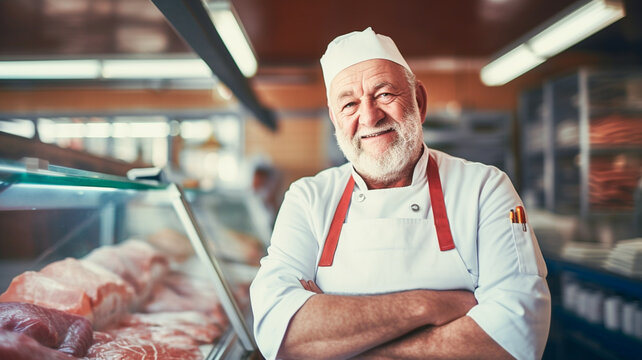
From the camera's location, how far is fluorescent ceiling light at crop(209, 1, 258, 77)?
2.64 metres

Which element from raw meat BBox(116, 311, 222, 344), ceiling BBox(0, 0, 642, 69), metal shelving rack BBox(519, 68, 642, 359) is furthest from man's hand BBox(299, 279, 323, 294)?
ceiling BBox(0, 0, 642, 69)

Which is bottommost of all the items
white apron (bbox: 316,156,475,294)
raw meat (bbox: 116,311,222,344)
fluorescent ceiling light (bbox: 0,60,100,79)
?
raw meat (bbox: 116,311,222,344)

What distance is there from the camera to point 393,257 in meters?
1.17

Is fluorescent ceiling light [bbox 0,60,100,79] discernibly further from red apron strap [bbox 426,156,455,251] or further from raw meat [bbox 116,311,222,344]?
red apron strap [bbox 426,156,455,251]

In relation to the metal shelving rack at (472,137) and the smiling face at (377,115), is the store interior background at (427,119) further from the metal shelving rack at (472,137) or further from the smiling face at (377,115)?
the smiling face at (377,115)

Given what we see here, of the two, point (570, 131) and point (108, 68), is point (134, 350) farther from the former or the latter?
point (570, 131)

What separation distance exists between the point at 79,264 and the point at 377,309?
1159 millimetres

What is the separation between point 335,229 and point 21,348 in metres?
0.80

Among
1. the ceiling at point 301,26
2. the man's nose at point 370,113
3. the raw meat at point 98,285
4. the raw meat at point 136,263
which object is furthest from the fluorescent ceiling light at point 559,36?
the raw meat at point 98,285

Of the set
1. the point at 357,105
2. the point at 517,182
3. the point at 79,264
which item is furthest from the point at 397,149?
the point at 517,182

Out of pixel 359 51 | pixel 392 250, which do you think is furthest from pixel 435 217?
pixel 359 51

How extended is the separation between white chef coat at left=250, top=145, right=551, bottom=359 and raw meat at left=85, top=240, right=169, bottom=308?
2.87 ft

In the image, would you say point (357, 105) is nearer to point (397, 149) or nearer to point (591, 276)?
point (397, 149)

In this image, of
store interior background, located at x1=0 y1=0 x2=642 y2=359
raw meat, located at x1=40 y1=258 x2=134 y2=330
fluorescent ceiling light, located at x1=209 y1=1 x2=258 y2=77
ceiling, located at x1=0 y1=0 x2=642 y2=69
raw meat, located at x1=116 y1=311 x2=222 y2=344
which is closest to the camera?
raw meat, located at x1=40 y1=258 x2=134 y2=330
